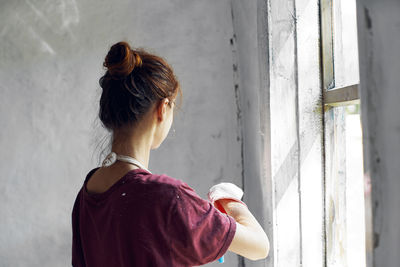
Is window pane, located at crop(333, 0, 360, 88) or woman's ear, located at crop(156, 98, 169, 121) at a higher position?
window pane, located at crop(333, 0, 360, 88)

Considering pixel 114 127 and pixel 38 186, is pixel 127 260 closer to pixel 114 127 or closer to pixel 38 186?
pixel 114 127

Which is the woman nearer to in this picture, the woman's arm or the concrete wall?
the woman's arm

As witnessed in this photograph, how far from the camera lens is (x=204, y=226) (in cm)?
62

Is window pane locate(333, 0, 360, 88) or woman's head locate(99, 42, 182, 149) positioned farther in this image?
window pane locate(333, 0, 360, 88)

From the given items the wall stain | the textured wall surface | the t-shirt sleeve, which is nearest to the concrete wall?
the wall stain

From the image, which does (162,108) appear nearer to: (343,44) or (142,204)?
(142,204)

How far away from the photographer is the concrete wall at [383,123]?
365mm

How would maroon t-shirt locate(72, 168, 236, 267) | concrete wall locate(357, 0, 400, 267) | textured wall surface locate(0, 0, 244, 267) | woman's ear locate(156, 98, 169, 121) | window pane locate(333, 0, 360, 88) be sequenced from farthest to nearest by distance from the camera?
textured wall surface locate(0, 0, 244, 267)
window pane locate(333, 0, 360, 88)
woman's ear locate(156, 98, 169, 121)
maroon t-shirt locate(72, 168, 236, 267)
concrete wall locate(357, 0, 400, 267)

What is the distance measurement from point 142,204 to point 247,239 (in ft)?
0.70

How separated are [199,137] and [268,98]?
15.8 inches

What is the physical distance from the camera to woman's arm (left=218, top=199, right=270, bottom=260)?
660mm

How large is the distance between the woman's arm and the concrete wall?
304 mm

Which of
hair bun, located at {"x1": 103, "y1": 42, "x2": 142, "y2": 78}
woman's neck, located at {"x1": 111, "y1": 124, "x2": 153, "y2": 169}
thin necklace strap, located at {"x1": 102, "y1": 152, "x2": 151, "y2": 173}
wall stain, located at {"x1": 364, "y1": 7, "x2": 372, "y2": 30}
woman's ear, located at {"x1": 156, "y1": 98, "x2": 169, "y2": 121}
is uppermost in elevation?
hair bun, located at {"x1": 103, "y1": 42, "x2": 142, "y2": 78}

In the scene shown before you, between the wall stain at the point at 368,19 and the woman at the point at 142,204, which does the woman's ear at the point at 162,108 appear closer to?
the woman at the point at 142,204
